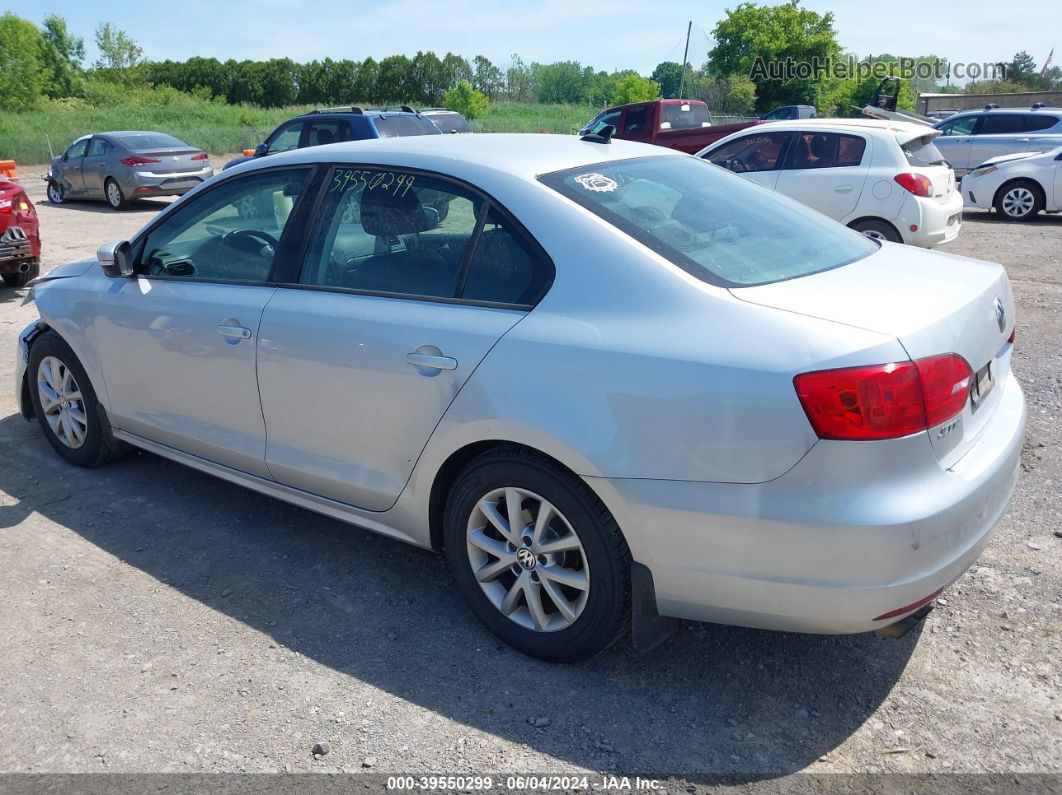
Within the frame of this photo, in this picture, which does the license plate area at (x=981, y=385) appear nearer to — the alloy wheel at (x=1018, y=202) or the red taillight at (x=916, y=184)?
the red taillight at (x=916, y=184)

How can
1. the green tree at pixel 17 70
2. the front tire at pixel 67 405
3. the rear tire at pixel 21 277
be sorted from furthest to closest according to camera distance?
the green tree at pixel 17 70 < the rear tire at pixel 21 277 < the front tire at pixel 67 405

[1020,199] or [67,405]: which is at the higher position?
[1020,199]

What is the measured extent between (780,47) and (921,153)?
49.6 m

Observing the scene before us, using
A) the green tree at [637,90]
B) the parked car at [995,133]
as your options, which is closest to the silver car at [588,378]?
the parked car at [995,133]

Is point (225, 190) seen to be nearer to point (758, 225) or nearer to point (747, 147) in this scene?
point (758, 225)

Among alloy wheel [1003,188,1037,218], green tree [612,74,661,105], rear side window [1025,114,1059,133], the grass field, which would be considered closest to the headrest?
alloy wheel [1003,188,1037,218]

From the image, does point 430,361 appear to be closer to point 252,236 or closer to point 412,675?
point 412,675

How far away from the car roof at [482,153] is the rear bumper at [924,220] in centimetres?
648

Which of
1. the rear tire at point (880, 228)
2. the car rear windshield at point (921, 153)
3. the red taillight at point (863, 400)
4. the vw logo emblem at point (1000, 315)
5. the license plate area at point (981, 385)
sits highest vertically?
the car rear windshield at point (921, 153)

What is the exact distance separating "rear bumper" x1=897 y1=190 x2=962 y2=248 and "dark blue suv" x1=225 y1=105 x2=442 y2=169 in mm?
6930

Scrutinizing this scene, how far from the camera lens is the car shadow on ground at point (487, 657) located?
9.04 feet

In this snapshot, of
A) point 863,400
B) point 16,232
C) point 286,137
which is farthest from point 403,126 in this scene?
point 863,400

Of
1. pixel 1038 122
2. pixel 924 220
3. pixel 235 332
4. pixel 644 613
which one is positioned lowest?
pixel 644 613

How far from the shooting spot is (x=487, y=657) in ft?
10.5
